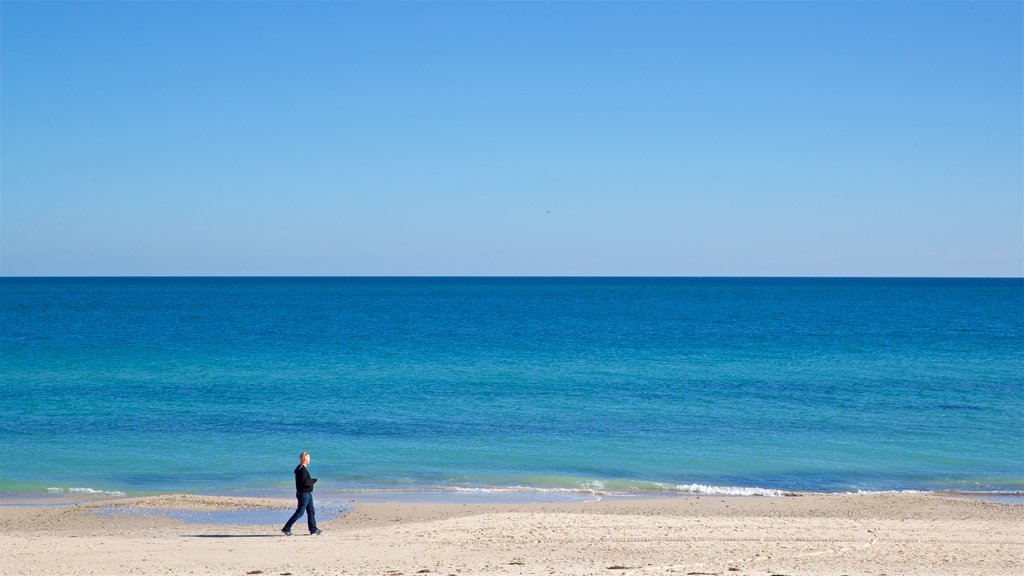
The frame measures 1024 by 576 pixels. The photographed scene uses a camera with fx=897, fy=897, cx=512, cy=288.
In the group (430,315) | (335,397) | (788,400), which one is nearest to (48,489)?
(335,397)

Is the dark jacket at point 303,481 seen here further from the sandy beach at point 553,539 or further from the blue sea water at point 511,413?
the blue sea water at point 511,413

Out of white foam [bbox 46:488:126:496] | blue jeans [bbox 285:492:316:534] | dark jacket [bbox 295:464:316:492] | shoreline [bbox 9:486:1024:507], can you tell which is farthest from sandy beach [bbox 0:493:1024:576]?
white foam [bbox 46:488:126:496]

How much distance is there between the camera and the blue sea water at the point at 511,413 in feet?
64.5

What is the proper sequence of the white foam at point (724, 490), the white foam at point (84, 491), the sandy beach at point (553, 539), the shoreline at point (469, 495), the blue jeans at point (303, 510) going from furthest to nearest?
1. the white foam at point (724, 490)
2. the white foam at point (84, 491)
3. the shoreline at point (469, 495)
4. the blue jeans at point (303, 510)
5. the sandy beach at point (553, 539)

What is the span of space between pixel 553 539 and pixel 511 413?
13094 millimetres

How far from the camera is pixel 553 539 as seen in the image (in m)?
13.6

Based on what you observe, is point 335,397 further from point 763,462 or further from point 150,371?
point 763,462

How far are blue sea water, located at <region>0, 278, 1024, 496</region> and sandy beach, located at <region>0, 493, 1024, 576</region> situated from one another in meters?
1.85

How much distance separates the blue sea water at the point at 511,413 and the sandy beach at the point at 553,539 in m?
1.85

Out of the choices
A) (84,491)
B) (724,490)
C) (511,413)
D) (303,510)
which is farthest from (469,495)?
(511,413)

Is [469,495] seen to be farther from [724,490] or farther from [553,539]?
[724,490]

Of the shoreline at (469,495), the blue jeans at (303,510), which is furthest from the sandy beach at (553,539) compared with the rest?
the shoreline at (469,495)

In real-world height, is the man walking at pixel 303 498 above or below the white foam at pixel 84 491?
above

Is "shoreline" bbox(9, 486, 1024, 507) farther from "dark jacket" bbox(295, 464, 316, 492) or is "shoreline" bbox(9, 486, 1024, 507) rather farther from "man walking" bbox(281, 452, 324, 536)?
"dark jacket" bbox(295, 464, 316, 492)
